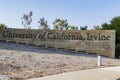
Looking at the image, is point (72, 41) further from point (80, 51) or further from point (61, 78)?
point (61, 78)

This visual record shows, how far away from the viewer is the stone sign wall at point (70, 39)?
38469mm

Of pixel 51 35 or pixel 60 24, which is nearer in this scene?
pixel 51 35

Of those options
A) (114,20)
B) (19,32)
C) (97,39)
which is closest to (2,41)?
(19,32)

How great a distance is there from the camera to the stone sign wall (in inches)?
1515

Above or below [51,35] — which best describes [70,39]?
below

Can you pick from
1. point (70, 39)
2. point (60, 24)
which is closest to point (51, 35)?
point (70, 39)

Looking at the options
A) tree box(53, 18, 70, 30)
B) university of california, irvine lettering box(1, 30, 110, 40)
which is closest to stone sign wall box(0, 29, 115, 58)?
university of california, irvine lettering box(1, 30, 110, 40)

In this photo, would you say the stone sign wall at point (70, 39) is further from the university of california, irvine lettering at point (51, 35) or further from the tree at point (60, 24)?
the tree at point (60, 24)

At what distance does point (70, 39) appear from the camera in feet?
129

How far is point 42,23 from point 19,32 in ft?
150

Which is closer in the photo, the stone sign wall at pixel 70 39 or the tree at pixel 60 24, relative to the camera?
the stone sign wall at pixel 70 39

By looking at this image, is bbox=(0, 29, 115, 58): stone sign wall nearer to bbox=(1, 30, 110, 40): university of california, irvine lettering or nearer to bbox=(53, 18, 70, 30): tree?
bbox=(1, 30, 110, 40): university of california, irvine lettering

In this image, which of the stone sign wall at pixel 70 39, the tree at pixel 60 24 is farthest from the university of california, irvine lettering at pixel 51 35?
the tree at pixel 60 24

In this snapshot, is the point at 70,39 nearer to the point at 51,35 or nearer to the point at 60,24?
the point at 51,35
